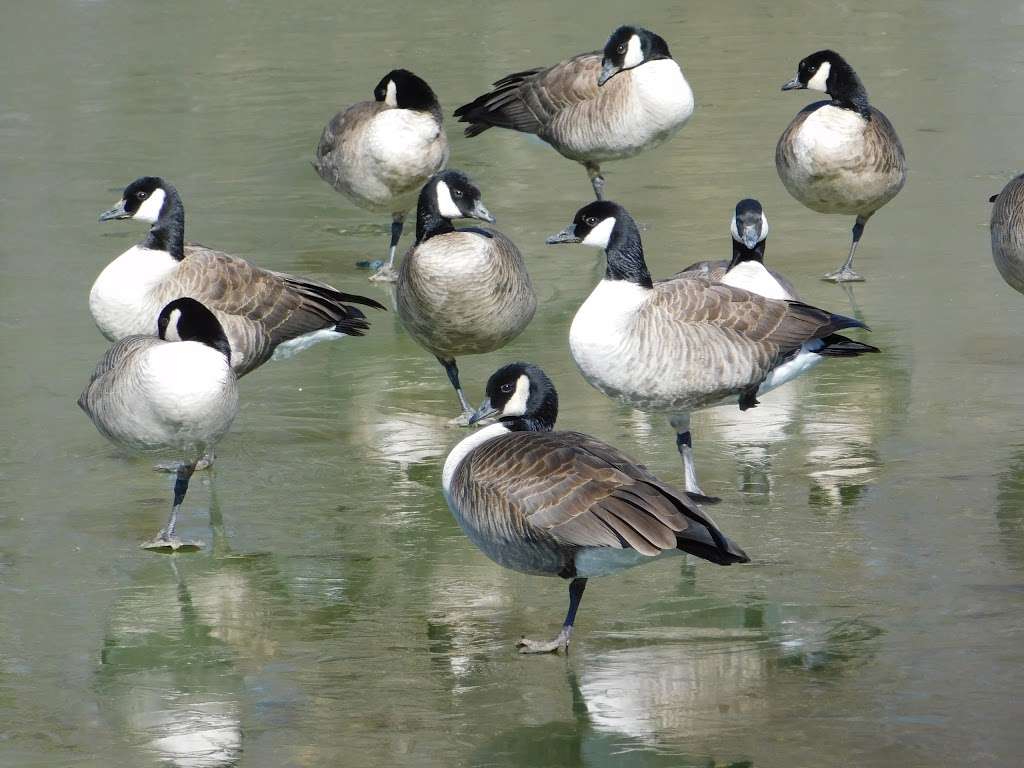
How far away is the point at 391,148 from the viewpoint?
479 inches

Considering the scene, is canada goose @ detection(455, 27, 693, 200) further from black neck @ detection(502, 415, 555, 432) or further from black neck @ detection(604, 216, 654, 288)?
black neck @ detection(502, 415, 555, 432)

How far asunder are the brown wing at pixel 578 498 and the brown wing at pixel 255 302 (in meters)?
2.91

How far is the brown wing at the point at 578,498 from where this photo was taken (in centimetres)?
600

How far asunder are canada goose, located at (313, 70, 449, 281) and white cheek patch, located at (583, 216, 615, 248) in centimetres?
417

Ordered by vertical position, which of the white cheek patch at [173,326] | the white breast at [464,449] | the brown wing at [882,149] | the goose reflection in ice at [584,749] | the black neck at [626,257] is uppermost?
the brown wing at [882,149]

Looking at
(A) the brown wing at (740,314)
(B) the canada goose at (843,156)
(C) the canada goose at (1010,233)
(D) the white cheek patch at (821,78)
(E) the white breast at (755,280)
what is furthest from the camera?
(D) the white cheek patch at (821,78)

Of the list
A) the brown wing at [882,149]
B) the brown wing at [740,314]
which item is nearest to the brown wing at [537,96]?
the brown wing at [882,149]

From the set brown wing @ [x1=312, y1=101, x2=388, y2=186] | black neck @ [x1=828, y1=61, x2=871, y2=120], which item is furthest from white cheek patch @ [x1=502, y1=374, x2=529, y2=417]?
brown wing @ [x1=312, y1=101, x2=388, y2=186]

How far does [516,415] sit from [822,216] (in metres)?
7.31

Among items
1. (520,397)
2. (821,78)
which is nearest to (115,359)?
(520,397)

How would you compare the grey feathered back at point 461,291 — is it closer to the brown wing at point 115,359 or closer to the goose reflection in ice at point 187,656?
the brown wing at point 115,359

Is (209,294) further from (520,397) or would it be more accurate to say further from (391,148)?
(391,148)

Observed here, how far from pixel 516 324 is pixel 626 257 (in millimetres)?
1730

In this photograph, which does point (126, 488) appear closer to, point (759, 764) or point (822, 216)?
point (759, 764)
